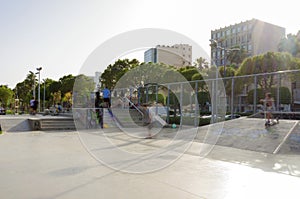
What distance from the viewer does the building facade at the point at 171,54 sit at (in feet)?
21.4

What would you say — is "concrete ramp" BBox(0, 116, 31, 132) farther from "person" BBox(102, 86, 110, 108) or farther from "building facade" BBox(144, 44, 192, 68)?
"building facade" BBox(144, 44, 192, 68)

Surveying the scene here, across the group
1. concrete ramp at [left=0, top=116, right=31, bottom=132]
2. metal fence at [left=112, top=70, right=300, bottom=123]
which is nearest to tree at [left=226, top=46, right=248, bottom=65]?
metal fence at [left=112, top=70, right=300, bottom=123]

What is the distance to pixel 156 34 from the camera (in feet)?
19.6

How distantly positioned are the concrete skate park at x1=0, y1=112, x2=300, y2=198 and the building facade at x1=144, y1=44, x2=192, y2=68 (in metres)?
2.50

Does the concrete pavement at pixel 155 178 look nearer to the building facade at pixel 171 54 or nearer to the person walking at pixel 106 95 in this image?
the building facade at pixel 171 54

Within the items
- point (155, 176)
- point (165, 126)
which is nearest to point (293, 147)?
point (155, 176)

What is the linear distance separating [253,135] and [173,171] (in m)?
5.02

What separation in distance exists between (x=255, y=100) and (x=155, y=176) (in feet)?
26.8

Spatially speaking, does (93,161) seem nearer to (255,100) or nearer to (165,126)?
(255,100)

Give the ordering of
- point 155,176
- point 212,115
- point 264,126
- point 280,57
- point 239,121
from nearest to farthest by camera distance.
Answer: point 155,176, point 264,126, point 239,121, point 212,115, point 280,57

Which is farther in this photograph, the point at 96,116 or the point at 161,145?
the point at 96,116

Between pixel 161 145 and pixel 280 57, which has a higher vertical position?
pixel 280 57

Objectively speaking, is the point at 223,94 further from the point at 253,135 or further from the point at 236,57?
the point at 236,57

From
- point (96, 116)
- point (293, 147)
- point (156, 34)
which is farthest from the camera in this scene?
point (96, 116)
